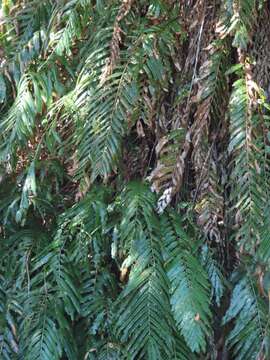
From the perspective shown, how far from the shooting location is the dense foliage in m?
2.23

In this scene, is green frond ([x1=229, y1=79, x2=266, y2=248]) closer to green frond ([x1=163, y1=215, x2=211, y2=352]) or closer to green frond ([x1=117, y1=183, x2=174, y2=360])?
green frond ([x1=163, y1=215, x2=211, y2=352])

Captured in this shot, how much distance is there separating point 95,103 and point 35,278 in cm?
74

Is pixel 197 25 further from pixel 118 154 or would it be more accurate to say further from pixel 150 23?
pixel 118 154

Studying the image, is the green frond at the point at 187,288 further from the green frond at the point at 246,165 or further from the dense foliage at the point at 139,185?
the green frond at the point at 246,165

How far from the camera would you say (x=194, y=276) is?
7.33ft

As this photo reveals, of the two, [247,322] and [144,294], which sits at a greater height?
[144,294]

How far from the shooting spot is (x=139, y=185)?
2.43 meters

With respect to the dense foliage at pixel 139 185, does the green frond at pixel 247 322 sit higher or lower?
lower

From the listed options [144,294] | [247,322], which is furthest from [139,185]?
[247,322]

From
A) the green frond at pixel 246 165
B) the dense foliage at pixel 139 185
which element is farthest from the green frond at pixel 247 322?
the green frond at pixel 246 165

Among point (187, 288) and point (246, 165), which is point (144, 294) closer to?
point (187, 288)

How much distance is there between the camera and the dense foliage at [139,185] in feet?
7.33

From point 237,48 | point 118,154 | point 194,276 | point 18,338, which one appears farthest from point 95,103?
point 18,338

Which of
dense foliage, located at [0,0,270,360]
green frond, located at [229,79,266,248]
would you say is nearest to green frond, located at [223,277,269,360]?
dense foliage, located at [0,0,270,360]
